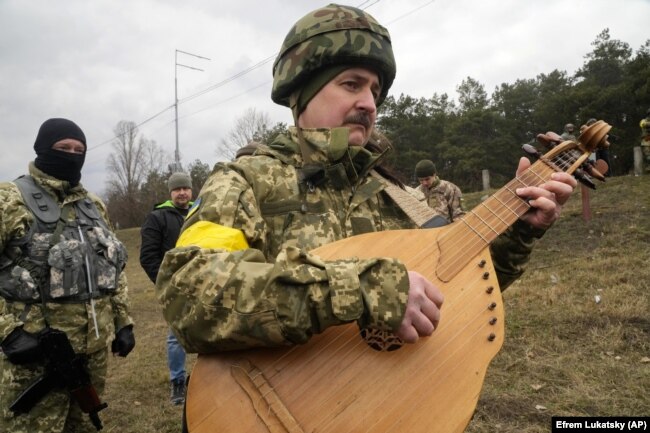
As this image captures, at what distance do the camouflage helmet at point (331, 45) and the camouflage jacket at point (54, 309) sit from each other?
2.13 metres

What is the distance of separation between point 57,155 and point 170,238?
2337 millimetres

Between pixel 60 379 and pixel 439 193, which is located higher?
pixel 439 193

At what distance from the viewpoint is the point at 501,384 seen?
14.1ft

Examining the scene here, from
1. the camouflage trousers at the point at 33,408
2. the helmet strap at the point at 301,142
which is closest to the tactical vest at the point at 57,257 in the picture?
the camouflage trousers at the point at 33,408

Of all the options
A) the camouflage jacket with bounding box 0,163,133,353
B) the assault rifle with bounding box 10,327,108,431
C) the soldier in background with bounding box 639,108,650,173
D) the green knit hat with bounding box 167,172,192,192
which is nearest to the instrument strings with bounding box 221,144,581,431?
the assault rifle with bounding box 10,327,108,431

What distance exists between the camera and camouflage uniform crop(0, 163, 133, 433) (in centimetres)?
277

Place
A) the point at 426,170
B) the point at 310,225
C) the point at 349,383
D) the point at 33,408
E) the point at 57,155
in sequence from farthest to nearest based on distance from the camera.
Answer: the point at 426,170 → the point at 57,155 → the point at 33,408 → the point at 310,225 → the point at 349,383

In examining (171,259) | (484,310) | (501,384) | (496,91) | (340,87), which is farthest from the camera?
(496,91)

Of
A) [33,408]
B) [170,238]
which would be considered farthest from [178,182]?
[33,408]

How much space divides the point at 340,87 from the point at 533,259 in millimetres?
7859

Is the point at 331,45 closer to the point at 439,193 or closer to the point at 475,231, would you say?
the point at 475,231

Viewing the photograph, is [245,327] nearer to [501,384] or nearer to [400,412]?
[400,412]

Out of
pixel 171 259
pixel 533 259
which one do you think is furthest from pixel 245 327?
pixel 533 259

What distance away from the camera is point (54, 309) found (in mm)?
2961
